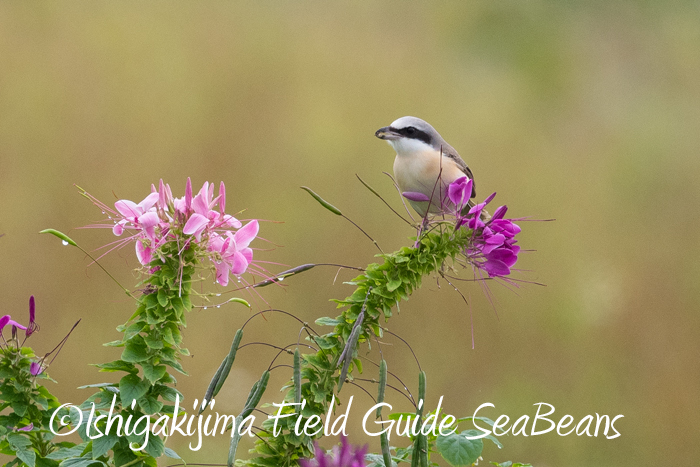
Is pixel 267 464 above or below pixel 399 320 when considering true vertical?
below

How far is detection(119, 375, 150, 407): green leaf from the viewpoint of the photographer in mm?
582

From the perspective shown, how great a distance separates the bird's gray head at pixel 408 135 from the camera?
41.1 inches

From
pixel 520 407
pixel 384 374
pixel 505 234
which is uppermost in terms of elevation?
pixel 520 407

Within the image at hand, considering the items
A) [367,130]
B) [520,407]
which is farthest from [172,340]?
[367,130]

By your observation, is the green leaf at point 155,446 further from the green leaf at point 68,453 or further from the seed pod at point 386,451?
the seed pod at point 386,451

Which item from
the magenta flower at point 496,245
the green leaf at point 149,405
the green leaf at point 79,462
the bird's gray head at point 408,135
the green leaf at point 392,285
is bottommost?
the green leaf at point 79,462

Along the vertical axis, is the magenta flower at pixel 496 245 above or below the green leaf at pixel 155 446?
above

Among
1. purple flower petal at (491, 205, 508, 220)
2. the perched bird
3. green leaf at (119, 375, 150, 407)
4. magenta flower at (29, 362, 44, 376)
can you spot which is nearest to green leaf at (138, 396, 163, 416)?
green leaf at (119, 375, 150, 407)

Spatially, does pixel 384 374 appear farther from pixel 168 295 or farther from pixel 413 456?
pixel 168 295

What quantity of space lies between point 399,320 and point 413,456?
1.12 m

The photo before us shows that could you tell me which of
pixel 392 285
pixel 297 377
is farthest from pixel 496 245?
pixel 297 377

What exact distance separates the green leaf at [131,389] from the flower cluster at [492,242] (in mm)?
310

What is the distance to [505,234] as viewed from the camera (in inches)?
25.1

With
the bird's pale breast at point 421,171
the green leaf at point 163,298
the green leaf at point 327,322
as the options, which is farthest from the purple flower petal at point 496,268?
the bird's pale breast at point 421,171
